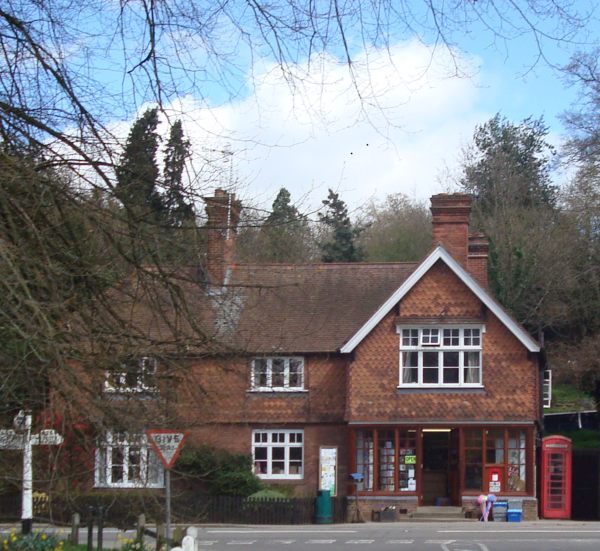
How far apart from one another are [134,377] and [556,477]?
30025 mm

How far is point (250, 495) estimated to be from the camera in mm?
33812

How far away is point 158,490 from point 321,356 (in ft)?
90.4

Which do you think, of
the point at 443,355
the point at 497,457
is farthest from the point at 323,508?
the point at 443,355

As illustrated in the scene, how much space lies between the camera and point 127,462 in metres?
7.75

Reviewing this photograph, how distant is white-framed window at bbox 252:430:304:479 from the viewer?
3638 centimetres

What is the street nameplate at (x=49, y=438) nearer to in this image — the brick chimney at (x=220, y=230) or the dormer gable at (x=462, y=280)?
the brick chimney at (x=220, y=230)

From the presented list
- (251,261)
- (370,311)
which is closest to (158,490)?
(251,261)

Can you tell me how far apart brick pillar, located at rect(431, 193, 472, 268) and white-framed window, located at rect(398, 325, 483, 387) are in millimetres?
2844

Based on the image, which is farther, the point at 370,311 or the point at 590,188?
the point at 590,188

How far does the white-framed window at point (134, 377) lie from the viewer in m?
7.08

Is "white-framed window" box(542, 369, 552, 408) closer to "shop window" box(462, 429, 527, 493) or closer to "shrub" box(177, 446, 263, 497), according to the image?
"shop window" box(462, 429, 527, 493)

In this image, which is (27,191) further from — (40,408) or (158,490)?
(158,490)

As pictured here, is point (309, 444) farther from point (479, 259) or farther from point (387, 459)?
point (479, 259)

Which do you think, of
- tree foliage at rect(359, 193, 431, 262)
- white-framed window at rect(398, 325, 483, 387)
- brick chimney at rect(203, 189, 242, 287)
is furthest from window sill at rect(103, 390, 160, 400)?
tree foliage at rect(359, 193, 431, 262)
